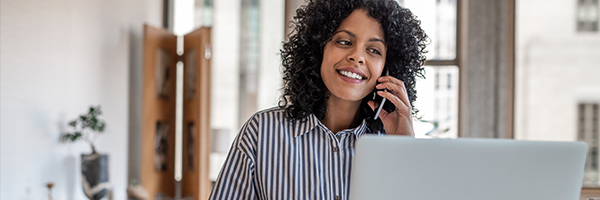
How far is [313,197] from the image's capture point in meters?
1.03

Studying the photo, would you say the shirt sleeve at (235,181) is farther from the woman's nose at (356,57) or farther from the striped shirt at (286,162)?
the woman's nose at (356,57)

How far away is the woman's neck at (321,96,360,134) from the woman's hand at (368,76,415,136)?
0.17 ft

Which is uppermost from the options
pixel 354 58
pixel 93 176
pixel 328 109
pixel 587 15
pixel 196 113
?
pixel 587 15

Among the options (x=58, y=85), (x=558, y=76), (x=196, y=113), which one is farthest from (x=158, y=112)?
(x=558, y=76)

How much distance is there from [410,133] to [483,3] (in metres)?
2.81

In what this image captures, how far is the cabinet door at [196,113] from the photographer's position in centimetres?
347

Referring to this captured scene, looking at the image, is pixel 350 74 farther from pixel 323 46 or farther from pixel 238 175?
pixel 238 175

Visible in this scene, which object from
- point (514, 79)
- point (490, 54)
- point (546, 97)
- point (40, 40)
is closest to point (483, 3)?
point (490, 54)

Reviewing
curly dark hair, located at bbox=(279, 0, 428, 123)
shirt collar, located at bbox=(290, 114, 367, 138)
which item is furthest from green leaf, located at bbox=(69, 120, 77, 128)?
shirt collar, located at bbox=(290, 114, 367, 138)

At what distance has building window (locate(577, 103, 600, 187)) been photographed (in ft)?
11.4

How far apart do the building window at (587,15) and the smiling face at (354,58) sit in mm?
3067

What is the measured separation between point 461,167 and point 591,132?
11.6 feet

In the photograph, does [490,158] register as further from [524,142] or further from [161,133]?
[161,133]

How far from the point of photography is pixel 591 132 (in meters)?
3.49
